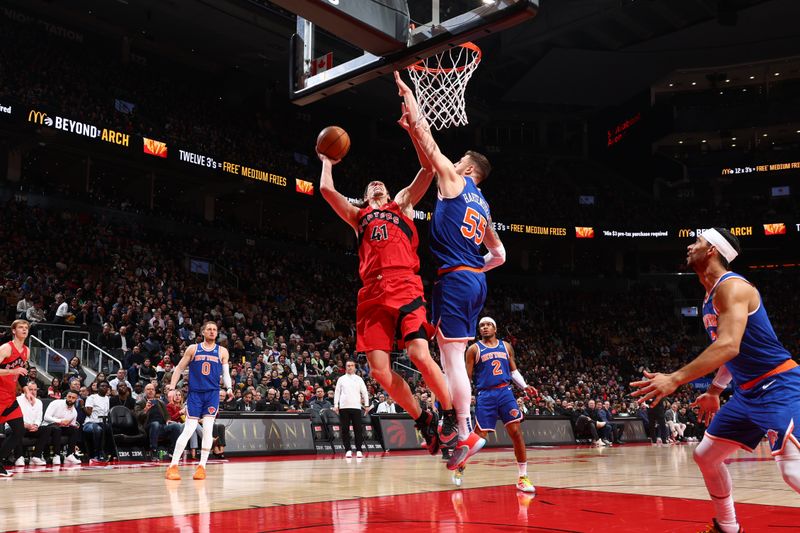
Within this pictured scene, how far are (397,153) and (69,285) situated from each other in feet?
72.5

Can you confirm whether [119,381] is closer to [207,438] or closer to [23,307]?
[23,307]

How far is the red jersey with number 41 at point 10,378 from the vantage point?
33.5ft

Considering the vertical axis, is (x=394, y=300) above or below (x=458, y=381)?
above

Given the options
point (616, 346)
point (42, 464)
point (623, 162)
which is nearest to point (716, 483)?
point (42, 464)

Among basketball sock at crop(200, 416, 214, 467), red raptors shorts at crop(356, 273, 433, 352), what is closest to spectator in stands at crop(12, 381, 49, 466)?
basketball sock at crop(200, 416, 214, 467)

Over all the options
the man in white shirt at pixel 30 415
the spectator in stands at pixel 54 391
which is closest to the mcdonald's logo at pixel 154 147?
the spectator in stands at pixel 54 391

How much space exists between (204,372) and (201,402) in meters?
0.45

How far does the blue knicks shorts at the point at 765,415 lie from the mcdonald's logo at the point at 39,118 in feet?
77.2

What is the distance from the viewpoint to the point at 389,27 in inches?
292

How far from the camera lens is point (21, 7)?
29047 millimetres

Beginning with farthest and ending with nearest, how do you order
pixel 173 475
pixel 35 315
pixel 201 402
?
pixel 35 315, pixel 201 402, pixel 173 475

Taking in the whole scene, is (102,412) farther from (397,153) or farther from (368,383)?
(397,153)

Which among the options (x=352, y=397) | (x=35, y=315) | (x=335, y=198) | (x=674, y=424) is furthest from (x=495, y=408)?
(x=674, y=424)

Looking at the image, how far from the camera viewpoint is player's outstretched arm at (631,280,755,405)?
4.32 m
